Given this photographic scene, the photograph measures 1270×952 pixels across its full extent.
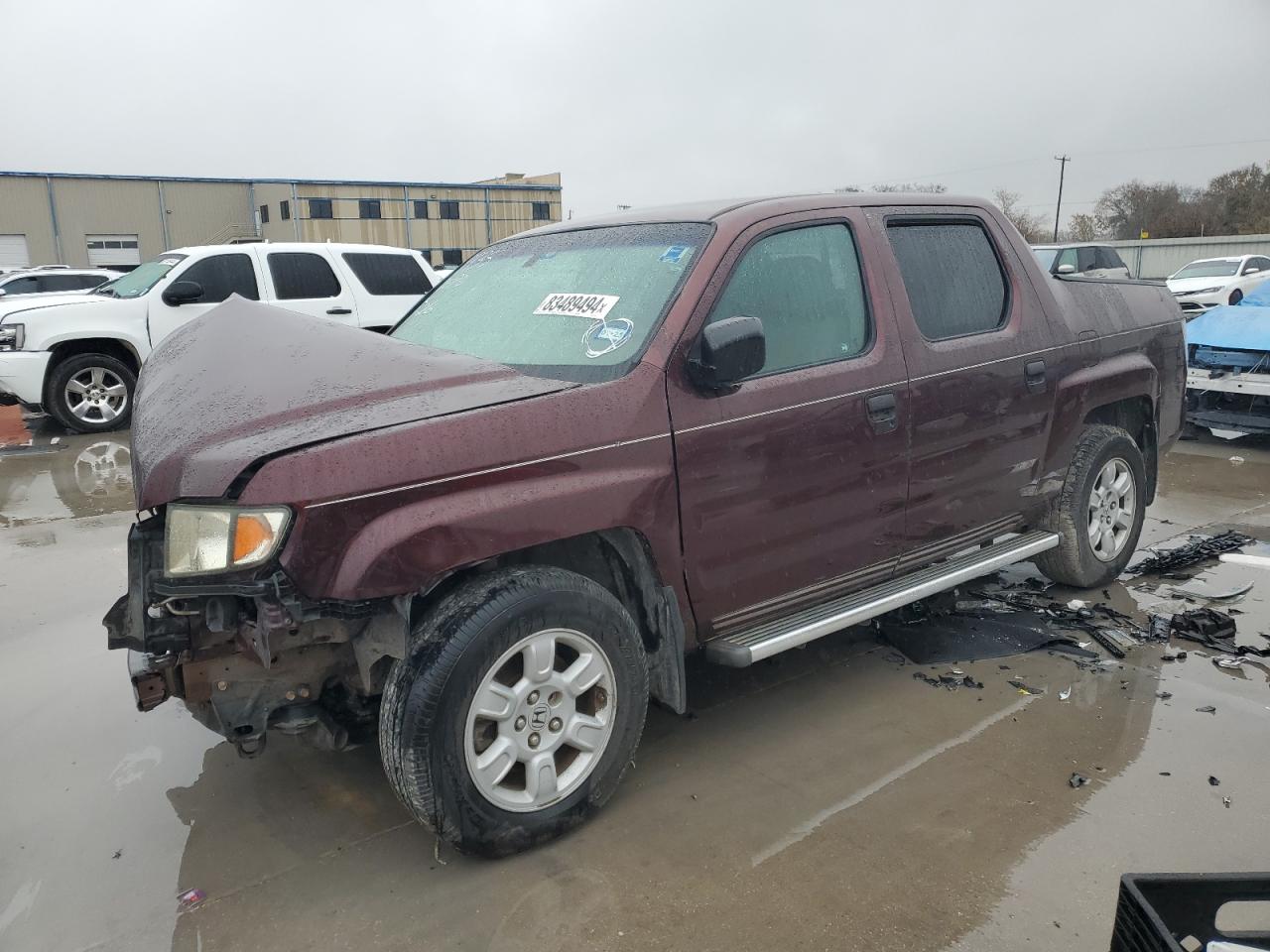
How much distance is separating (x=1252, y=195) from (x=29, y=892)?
204ft

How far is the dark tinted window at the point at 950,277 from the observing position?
378 cm

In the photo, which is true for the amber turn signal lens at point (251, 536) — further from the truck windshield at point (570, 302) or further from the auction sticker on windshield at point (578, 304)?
the auction sticker on windshield at point (578, 304)

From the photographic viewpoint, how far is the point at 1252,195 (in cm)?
5122

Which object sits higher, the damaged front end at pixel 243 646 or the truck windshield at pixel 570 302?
the truck windshield at pixel 570 302

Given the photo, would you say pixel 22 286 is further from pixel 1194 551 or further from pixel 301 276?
pixel 1194 551

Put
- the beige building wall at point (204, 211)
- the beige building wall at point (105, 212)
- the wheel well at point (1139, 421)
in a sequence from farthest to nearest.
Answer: the beige building wall at point (204, 211) < the beige building wall at point (105, 212) < the wheel well at point (1139, 421)

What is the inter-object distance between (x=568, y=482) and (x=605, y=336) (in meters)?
0.64

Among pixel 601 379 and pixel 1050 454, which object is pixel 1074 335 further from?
pixel 601 379

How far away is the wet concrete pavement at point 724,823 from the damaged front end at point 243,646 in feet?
1.53

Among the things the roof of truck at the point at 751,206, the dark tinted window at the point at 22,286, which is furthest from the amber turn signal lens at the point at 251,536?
the dark tinted window at the point at 22,286

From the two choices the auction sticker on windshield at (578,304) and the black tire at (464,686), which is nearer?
the black tire at (464,686)

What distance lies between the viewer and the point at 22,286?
1853 centimetres

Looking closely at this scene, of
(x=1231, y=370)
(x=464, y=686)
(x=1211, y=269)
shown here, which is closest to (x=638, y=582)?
(x=464, y=686)

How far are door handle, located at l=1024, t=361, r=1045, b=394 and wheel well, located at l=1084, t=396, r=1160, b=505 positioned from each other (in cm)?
78
